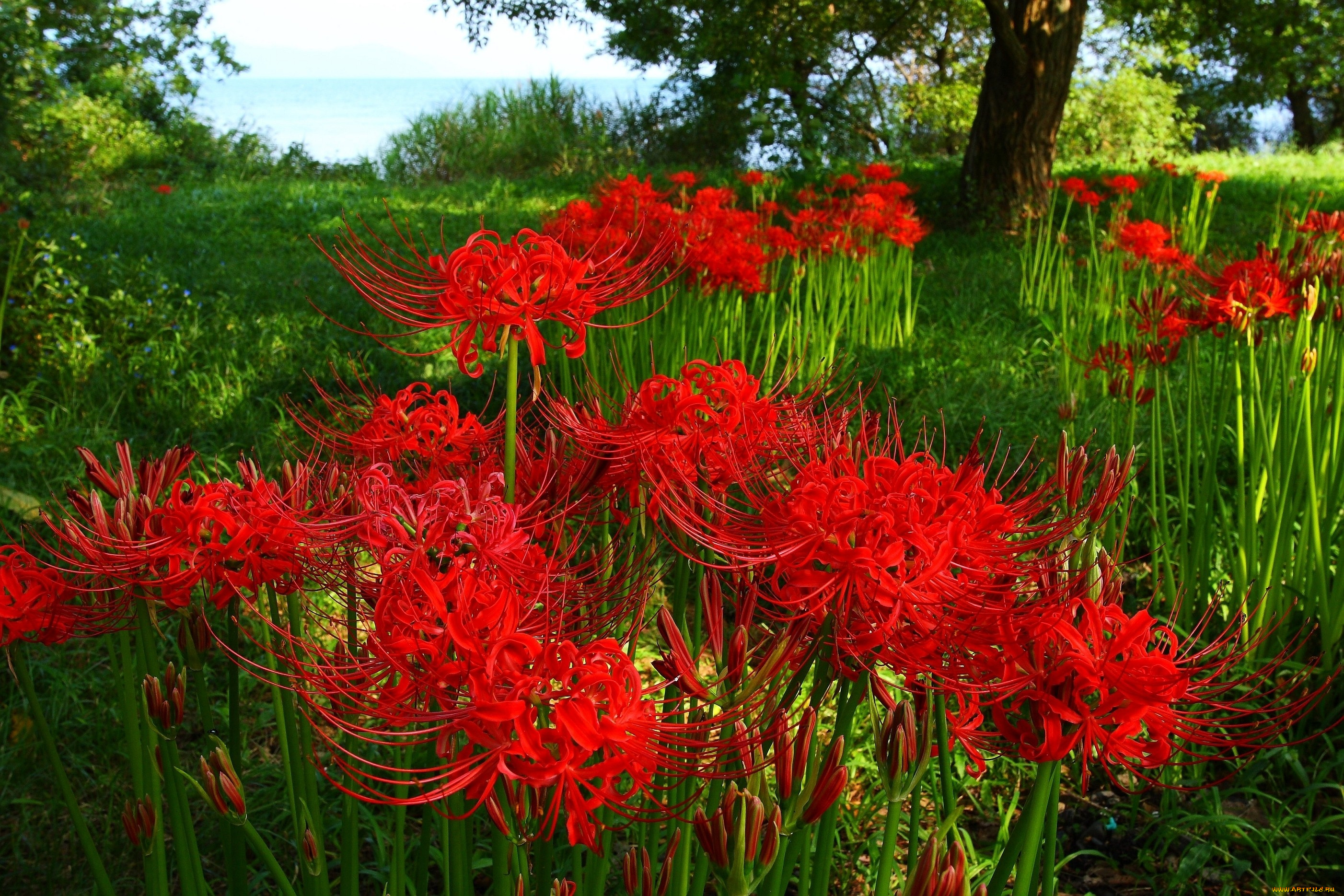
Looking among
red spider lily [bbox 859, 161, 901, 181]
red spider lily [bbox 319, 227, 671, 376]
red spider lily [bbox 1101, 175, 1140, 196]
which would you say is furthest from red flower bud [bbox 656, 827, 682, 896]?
red spider lily [bbox 1101, 175, 1140, 196]

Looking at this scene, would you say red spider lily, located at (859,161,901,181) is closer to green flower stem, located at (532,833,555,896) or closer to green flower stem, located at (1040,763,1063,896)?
green flower stem, located at (1040,763,1063,896)

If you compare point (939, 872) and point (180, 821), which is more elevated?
point (939, 872)

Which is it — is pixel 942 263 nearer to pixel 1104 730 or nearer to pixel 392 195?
pixel 392 195

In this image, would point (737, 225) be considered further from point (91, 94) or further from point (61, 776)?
point (91, 94)

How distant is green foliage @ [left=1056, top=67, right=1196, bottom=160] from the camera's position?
56.7 ft

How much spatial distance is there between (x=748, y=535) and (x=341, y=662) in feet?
1.79

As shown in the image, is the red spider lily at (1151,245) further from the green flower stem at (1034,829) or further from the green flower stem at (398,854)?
the green flower stem at (398,854)

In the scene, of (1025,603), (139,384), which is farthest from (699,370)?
(139,384)

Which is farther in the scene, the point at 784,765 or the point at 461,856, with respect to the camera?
the point at 461,856

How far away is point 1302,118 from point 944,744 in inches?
1083

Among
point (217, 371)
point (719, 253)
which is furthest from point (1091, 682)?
point (217, 371)

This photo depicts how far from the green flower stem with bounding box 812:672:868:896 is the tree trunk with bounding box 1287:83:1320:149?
26690 millimetres

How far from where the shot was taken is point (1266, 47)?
13.0 m

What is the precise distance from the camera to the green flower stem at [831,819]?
1142mm
